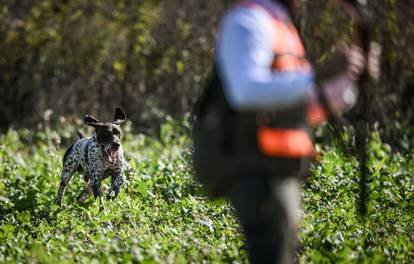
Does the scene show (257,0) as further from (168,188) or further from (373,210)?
(168,188)

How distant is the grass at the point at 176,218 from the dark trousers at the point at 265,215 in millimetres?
1971

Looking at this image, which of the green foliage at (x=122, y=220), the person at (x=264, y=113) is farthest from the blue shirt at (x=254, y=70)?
the green foliage at (x=122, y=220)

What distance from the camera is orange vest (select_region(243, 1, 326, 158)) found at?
11.2 feet

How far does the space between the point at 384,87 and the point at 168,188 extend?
5694mm

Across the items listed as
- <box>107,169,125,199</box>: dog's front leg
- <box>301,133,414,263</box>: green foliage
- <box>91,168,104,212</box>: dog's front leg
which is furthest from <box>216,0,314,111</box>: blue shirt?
<box>107,169,125,199</box>: dog's front leg

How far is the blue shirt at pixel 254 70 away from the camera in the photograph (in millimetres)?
3266

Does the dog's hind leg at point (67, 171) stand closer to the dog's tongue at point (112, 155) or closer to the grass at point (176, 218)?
the grass at point (176, 218)

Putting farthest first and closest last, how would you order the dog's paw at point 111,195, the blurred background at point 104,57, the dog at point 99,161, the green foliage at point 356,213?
1. the blurred background at point 104,57
2. the dog at point 99,161
3. the dog's paw at point 111,195
4. the green foliage at point 356,213

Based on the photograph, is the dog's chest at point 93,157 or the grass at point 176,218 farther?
the dog's chest at point 93,157

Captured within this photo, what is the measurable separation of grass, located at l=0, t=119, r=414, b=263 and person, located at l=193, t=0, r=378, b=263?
1.97 m

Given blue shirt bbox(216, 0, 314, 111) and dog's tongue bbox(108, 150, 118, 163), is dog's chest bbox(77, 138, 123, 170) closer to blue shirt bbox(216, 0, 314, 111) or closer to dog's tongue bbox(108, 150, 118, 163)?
dog's tongue bbox(108, 150, 118, 163)

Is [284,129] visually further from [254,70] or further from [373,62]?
[373,62]

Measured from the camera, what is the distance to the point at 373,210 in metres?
7.50

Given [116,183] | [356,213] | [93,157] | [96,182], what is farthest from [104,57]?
[356,213]
